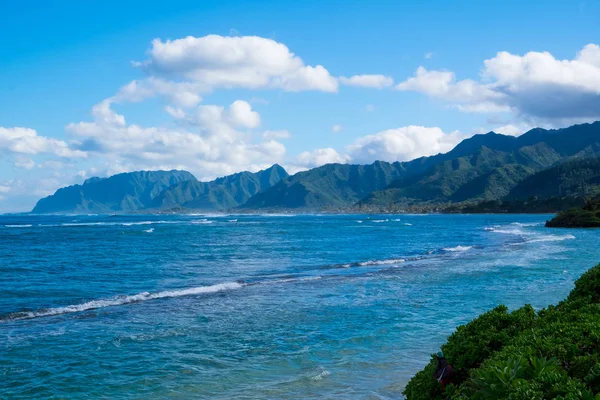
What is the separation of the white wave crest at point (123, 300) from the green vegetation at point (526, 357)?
1862 centimetres

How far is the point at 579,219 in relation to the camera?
287 ft

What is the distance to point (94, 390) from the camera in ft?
39.0

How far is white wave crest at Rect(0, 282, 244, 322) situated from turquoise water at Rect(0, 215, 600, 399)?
0.30ft

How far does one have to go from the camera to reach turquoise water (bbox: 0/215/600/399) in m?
12.3

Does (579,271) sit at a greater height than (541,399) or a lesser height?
lesser

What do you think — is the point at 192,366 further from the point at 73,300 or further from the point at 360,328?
the point at 73,300

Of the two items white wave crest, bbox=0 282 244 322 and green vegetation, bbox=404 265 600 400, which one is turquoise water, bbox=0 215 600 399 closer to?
white wave crest, bbox=0 282 244 322

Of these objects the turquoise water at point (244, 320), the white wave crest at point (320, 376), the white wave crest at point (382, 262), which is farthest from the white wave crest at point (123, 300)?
the white wave crest at point (382, 262)

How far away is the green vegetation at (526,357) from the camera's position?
5.00 m

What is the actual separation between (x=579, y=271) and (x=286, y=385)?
26531 mm

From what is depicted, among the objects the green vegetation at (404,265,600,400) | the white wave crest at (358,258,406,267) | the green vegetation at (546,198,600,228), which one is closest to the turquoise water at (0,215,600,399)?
the white wave crest at (358,258,406,267)

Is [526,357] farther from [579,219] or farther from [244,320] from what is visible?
[579,219]

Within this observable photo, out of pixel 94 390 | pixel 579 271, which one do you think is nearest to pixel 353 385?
pixel 94 390

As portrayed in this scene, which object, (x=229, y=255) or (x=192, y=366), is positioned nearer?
(x=192, y=366)
